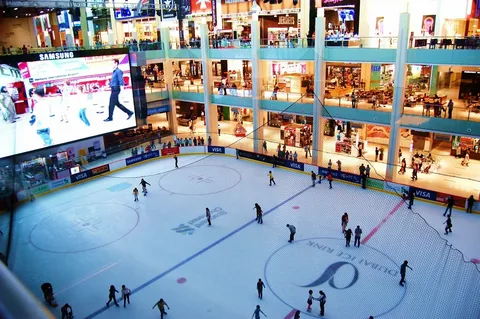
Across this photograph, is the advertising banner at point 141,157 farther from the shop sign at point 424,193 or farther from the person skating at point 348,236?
the shop sign at point 424,193

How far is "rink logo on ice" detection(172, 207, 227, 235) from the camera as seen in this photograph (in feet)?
63.9

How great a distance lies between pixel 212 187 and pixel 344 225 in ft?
30.9

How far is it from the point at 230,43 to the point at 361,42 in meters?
10.0

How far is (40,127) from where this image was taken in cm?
2377

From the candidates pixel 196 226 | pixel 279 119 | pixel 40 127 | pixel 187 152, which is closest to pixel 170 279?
pixel 196 226

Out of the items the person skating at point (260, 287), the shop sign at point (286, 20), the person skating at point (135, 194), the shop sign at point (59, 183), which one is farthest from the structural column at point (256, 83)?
the person skating at point (260, 287)

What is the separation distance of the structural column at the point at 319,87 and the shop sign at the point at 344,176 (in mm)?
1428

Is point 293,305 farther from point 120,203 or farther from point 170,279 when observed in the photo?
point 120,203

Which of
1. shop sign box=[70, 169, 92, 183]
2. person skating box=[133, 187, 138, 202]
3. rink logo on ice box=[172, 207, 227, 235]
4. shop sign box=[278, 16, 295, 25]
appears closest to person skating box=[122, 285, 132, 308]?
rink logo on ice box=[172, 207, 227, 235]

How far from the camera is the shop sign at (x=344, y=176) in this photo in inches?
949

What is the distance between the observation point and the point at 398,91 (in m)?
22.9

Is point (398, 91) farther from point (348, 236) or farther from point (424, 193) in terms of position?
point (348, 236)

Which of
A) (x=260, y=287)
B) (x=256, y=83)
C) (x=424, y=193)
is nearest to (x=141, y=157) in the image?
(x=256, y=83)

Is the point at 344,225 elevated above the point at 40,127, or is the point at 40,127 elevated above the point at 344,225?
the point at 40,127
